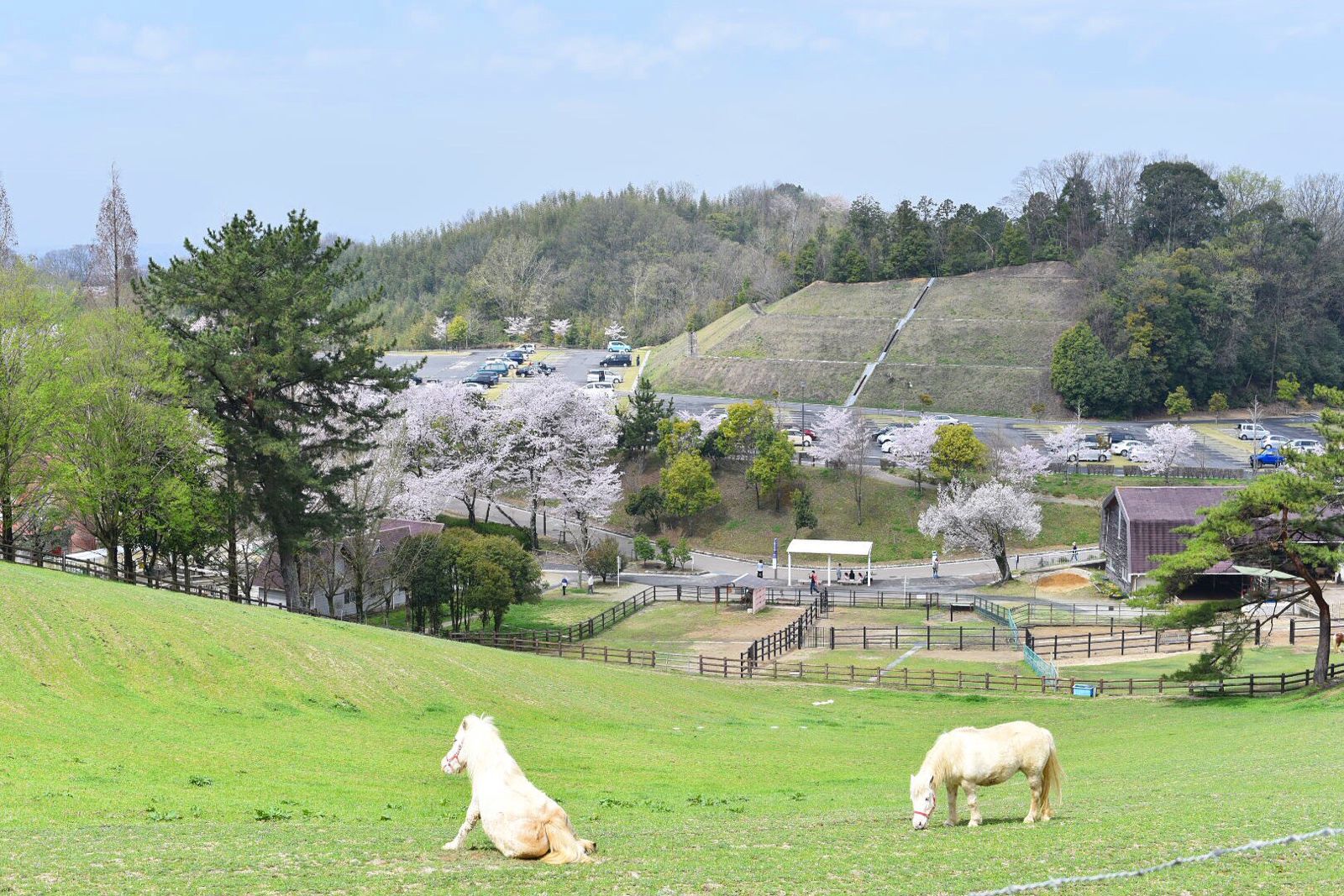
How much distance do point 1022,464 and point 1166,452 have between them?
8.38 meters

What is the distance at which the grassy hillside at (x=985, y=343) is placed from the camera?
9012cm

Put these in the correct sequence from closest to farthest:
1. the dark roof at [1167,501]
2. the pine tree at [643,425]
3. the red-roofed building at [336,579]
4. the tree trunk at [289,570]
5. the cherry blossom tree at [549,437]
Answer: the tree trunk at [289,570], the red-roofed building at [336,579], the dark roof at [1167,501], the cherry blossom tree at [549,437], the pine tree at [643,425]

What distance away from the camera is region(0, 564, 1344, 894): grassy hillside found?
1143 cm

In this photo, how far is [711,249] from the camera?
16025 centimetres

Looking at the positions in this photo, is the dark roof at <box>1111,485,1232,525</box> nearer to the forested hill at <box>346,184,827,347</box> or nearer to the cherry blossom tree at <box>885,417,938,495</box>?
the cherry blossom tree at <box>885,417,938,495</box>

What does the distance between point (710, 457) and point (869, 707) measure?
42240 mm

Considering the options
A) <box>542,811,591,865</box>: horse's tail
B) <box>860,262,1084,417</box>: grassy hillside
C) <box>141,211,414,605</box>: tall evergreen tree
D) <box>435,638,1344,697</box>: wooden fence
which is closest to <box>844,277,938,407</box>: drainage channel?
<box>860,262,1084,417</box>: grassy hillside

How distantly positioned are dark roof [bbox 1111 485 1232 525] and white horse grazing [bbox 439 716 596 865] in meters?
47.0

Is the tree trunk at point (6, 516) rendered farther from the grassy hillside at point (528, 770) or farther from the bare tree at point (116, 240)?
the bare tree at point (116, 240)

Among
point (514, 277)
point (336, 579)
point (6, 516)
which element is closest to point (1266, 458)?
point (336, 579)

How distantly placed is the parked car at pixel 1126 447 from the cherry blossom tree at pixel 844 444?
52.9ft

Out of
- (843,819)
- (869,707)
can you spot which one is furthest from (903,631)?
(843,819)

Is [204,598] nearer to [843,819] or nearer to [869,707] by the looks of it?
[869,707]

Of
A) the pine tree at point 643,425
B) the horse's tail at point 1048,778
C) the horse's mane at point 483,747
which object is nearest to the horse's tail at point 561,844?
the horse's mane at point 483,747
